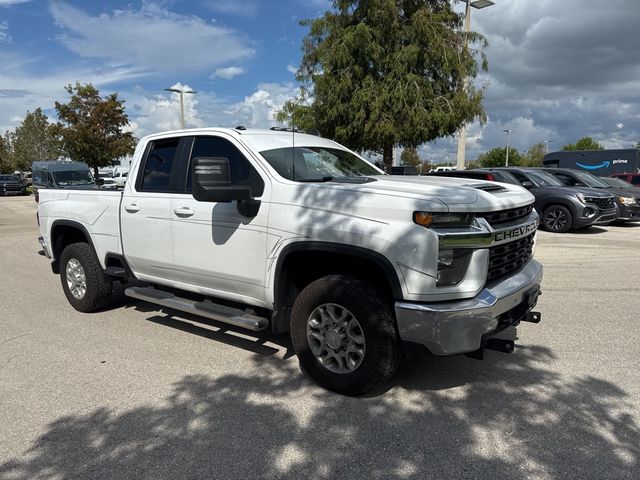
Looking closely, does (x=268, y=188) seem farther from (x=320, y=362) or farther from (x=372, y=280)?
(x=320, y=362)

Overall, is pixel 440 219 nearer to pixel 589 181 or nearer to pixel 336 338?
pixel 336 338

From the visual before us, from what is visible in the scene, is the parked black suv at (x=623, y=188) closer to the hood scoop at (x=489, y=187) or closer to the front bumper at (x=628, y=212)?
the front bumper at (x=628, y=212)

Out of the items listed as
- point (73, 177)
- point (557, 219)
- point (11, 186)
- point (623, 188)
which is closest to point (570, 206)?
point (557, 219)

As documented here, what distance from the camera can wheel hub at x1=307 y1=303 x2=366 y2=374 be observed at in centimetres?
351

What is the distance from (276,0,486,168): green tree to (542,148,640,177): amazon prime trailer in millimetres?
18728

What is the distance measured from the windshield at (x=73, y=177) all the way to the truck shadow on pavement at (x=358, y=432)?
2337 cm

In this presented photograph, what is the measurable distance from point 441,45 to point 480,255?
1178cm

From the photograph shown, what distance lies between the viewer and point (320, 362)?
3.71 meters

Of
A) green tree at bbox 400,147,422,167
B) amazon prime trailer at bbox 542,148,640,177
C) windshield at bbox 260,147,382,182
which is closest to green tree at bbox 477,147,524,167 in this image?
green tree at bbox 400,147,422,167

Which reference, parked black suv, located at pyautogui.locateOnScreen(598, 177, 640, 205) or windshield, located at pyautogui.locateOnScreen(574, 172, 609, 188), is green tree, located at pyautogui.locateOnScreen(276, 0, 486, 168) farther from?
parked black suv, located at pyautogui.locateOnScreen(598, 177, 640, 205)

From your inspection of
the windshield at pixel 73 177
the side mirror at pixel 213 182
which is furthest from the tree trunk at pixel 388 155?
the windshield at pixel 73 177

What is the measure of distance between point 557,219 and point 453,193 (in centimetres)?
1026

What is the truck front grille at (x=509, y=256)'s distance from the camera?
11.3 feet

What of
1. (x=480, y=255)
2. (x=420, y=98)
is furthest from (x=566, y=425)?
(x=420, y=98)
